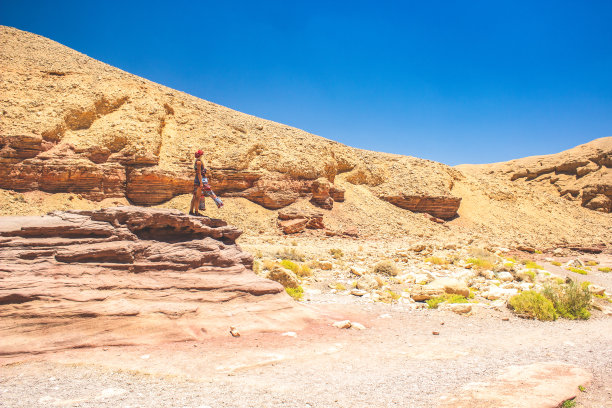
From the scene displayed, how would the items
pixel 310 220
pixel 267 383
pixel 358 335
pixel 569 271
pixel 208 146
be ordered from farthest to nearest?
pixel 208 146 < pixel 310 220 < pixel 569 271 < pixel 358 335 < pixel 267 383

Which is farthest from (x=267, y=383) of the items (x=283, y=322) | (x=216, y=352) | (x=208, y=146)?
(x=208, y=146)

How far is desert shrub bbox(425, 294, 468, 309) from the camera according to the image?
10047mm

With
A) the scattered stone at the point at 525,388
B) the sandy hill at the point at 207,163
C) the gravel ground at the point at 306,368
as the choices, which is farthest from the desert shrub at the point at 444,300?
Result: the sandy hill at the point at 207,163

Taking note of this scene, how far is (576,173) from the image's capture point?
164 feet

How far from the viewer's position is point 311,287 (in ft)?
39.4

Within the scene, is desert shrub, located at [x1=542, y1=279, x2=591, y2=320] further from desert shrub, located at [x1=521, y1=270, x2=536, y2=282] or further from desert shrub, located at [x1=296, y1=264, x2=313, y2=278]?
desert shrub, located at [x1=296, y1=264, x2=313, y2=278]

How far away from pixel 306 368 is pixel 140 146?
2440cm

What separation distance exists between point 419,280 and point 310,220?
1388cm

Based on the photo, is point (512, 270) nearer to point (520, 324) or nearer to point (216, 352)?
point (520, 324)

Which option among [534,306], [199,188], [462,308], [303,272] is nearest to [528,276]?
[534,306]

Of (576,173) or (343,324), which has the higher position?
(576,173)

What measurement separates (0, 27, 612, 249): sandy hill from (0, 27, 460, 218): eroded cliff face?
87 mm

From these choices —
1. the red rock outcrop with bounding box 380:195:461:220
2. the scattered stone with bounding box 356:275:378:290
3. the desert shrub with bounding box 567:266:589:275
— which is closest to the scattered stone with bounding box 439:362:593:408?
the scattered stone with bounding box 356:275:378:290

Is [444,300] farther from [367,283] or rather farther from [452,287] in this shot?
[367,283]
